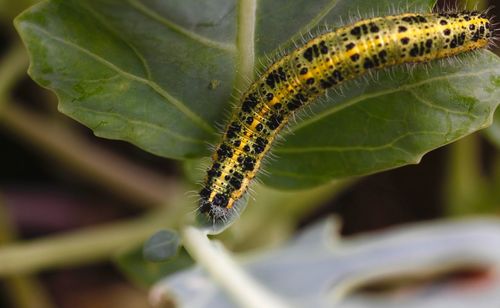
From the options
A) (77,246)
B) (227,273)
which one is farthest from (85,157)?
(227,273)

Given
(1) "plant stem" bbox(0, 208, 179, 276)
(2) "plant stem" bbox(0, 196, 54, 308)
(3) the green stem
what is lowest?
(3) the green stem

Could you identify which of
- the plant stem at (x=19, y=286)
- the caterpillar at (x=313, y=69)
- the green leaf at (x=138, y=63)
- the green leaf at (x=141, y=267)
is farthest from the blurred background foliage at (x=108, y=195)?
the green leaf at (x=138, y=63)

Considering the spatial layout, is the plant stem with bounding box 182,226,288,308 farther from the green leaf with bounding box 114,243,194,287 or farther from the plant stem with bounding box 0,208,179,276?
the plant stem with bounding box 0,208,179,276

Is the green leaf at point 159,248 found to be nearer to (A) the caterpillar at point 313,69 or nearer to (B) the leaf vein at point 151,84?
(A) the caterpillar at point 313,69

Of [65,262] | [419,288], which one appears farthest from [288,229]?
[65,262]

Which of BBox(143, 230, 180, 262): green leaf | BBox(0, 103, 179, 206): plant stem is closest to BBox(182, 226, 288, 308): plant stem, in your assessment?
BBox(143, 230, 180, 262): green leaf

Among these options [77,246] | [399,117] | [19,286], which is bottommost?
[399,117]

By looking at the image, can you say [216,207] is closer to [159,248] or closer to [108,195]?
[159,248]
